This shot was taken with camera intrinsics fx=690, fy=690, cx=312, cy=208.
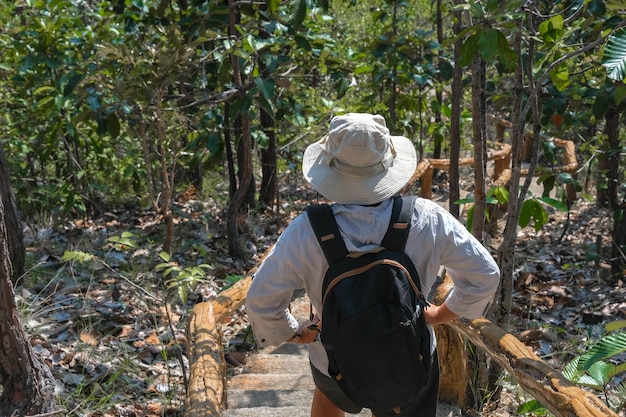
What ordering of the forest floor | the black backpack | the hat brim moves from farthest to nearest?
the forest floor → the hat brim → the black backpack

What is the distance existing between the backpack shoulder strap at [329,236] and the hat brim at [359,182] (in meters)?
0.09

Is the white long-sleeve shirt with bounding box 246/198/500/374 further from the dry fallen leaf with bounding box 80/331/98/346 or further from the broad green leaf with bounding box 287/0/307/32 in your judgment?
the broad green leaf with bounding box 287/0/307/32

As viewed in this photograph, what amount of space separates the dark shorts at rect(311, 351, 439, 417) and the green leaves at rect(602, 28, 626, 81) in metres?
1.22

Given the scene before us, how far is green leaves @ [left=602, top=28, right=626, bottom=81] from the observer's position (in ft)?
8.26

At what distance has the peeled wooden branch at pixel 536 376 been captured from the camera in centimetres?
239

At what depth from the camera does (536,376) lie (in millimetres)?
2697

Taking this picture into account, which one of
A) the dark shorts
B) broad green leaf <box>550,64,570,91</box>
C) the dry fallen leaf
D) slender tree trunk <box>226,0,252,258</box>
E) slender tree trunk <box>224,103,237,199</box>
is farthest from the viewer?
slender tree trunk <box>224,103,237,199</box>

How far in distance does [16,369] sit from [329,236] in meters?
1.99

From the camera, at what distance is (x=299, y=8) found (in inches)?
204

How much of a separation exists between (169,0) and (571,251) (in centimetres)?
554

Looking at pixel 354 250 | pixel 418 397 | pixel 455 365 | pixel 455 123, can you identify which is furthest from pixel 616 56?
pixel 455 123

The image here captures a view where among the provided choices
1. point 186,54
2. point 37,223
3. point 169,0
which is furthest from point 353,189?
point 37,223

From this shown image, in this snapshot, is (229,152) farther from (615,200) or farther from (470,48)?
(470,48)

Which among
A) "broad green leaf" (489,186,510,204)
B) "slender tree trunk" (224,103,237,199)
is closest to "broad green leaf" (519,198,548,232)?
"broad green leaf" (489,186,510,204)
